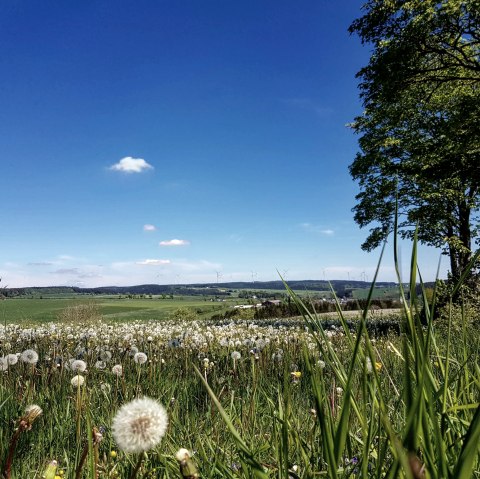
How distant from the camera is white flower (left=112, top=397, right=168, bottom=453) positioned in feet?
2.77

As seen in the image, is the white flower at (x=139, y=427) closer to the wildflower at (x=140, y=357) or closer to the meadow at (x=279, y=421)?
the meadow at (x=279, y=421)

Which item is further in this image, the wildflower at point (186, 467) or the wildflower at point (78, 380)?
the wildflower at point (78, 380)

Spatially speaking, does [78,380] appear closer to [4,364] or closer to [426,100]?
[4,364]

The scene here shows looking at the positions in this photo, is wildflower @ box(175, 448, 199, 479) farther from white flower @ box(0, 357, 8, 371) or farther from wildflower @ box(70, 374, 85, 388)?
white flower @ box(0, 357, 8, 371)

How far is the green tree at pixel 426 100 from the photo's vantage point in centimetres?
1420

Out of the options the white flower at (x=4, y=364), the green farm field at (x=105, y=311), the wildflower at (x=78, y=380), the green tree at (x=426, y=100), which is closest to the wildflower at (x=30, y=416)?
the wildflower at (x=78, y=380)

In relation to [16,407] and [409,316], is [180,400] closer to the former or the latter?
[16,407]

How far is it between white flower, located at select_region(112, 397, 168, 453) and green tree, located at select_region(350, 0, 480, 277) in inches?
410

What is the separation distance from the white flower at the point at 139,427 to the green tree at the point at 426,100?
10419 millimetres

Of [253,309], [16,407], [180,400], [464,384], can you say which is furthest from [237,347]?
[253,309]

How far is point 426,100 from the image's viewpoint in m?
16.8

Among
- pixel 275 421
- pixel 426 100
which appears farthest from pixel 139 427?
pixel 426 100

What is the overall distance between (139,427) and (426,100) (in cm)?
1904

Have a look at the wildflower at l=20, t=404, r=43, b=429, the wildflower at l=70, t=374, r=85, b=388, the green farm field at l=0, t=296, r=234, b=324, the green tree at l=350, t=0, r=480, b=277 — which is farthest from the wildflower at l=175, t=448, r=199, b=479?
the green tree at l=350, t=0, r=480, b=277
